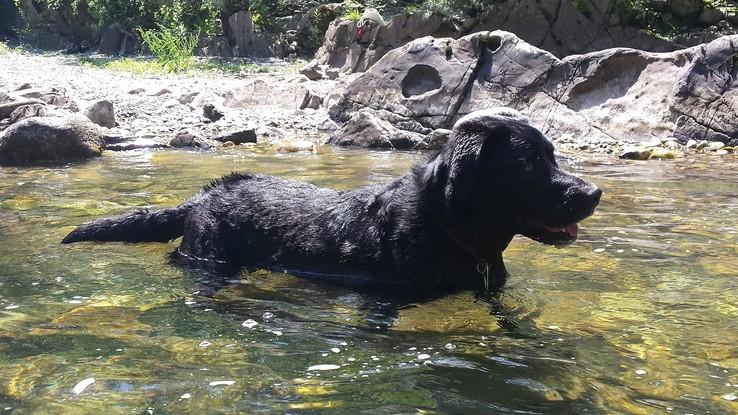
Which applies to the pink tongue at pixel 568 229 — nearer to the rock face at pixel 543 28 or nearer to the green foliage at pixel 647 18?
the rock face at pixel 543 28

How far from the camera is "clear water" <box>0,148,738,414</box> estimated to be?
10.2ft

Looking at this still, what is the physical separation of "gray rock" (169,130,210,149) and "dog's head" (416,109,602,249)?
9.55 meters

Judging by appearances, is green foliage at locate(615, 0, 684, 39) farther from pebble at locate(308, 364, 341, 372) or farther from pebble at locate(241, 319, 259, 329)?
pebble at locate(308, 364, 341, 372)

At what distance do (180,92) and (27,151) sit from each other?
837cm

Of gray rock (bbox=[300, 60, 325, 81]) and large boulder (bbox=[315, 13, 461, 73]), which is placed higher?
large boulder (bbox=[315, 13, 461, 73])

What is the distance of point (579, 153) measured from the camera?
13.0m

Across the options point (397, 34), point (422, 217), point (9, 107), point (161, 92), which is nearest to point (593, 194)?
point (422, 217)

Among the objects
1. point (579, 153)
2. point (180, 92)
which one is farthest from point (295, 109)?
point (579, 153)

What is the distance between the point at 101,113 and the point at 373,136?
557cm

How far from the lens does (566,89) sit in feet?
48.7

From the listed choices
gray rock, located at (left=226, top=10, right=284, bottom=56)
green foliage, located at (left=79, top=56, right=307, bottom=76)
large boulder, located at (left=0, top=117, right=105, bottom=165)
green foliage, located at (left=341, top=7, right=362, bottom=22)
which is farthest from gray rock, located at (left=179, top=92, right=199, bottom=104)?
gray rock, located at (left=226, top=10, right=284, bottom=56)

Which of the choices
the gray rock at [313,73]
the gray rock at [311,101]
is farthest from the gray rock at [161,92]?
the gray rock at [313,73]

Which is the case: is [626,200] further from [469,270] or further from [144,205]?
[144,205]

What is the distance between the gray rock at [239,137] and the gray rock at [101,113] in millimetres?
2678
